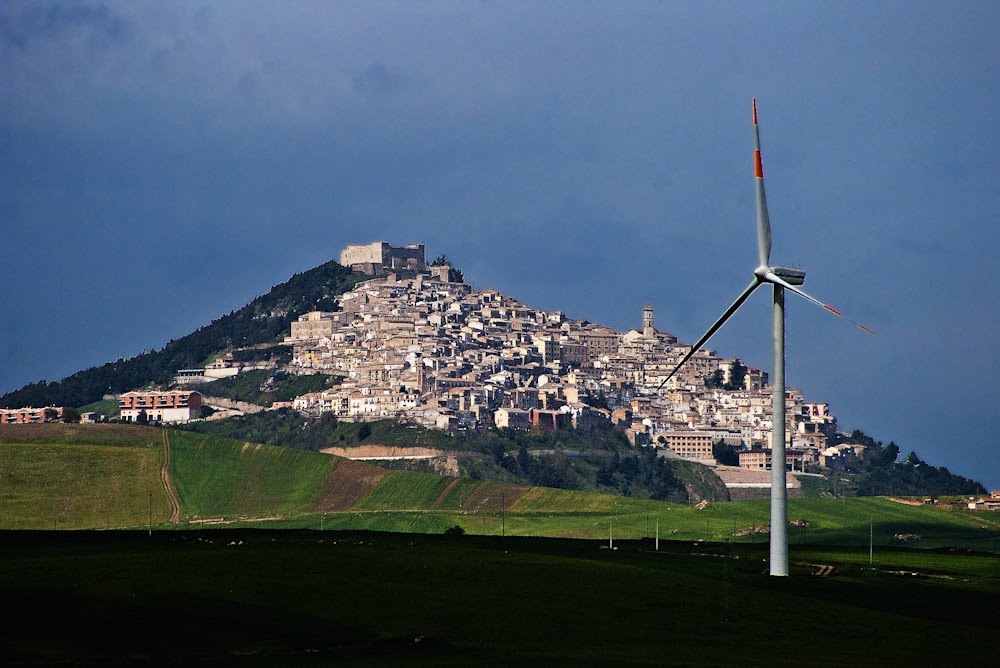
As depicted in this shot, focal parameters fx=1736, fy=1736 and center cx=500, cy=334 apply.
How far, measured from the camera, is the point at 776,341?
99.1 m

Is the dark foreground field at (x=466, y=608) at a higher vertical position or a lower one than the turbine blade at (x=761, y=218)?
lower

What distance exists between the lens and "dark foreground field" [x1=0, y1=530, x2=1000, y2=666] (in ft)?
228

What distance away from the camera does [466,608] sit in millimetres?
82500

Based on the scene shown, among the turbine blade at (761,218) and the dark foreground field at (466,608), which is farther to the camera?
the turbine blade at (761,218)

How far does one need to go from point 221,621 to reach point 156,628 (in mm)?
3283

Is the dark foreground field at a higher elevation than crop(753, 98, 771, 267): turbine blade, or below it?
below

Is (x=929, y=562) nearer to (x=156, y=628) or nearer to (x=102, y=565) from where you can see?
(x=102, y=565)

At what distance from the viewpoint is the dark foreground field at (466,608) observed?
69.5 meters

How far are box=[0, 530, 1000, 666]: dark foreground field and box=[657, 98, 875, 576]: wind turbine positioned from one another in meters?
2.93

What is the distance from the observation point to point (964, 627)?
84312 mm

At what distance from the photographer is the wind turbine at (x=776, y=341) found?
96312 millimetres

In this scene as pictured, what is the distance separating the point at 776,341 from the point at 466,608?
2716 cm

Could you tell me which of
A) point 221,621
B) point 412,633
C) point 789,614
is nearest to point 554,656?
point 412,633

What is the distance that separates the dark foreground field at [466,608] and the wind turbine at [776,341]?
2.93 metres
